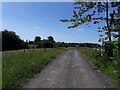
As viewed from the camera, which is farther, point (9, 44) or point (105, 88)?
point (9, 44)

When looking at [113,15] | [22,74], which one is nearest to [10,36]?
[113,15]

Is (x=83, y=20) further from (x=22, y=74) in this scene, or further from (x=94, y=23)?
(x=22, y=74)

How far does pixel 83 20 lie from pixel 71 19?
4.47 ft

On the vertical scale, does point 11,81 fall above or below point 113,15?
below

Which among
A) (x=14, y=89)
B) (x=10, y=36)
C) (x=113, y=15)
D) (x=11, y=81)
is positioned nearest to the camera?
(x=14, y=89)

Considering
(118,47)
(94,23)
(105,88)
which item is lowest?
(105,88)

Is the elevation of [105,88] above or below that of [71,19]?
below

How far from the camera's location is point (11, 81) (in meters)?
14.0

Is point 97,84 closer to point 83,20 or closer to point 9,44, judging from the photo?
point 83,20

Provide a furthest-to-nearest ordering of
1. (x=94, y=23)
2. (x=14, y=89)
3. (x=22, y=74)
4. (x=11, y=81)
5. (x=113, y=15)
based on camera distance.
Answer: (x=94, y=23), (x=113, y=15), (x=22, y=74), (x=11, y=81), (x=14, y=89)

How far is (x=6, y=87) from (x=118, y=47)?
5.07 meters

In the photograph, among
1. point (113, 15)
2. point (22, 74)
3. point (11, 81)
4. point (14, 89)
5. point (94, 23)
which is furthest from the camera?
point (94, 23)

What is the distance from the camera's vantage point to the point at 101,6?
3017 centimetres

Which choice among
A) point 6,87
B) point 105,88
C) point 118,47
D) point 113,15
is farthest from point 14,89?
point 113,15
